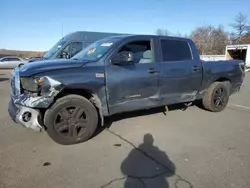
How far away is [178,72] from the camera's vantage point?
19.4 feet

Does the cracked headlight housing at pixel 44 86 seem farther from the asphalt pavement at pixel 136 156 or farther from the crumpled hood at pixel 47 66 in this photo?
the asphalt pavement at pixel 136 156

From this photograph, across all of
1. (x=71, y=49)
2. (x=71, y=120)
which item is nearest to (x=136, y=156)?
(x=71, y=120)

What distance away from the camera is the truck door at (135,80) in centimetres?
500

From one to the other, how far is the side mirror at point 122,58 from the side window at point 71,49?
7.67m

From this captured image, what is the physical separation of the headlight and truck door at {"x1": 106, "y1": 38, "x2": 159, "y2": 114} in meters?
1.20

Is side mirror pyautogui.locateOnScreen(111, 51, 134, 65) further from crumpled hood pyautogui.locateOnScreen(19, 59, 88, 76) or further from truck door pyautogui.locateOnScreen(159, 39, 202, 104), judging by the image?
truck door pyautogui.locateOnScreen(159, 39, 202, 104)

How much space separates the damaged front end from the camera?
14.2ft

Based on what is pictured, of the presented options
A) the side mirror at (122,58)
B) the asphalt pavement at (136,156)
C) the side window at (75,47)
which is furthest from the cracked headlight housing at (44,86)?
the side window at (75,47)

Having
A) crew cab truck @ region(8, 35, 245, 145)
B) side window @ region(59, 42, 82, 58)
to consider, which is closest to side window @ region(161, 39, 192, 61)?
crew cab truck @ region(8, 35, 245, 145)

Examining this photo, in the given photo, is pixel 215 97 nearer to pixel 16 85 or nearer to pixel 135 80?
pixel 135 80

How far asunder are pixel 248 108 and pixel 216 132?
2.93 meters

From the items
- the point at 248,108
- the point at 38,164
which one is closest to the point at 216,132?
the point at 248,108

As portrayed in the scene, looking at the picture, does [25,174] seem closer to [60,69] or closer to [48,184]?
[48,184]

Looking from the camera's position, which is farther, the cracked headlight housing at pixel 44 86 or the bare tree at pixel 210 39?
the bare tree at pixel 210 39
